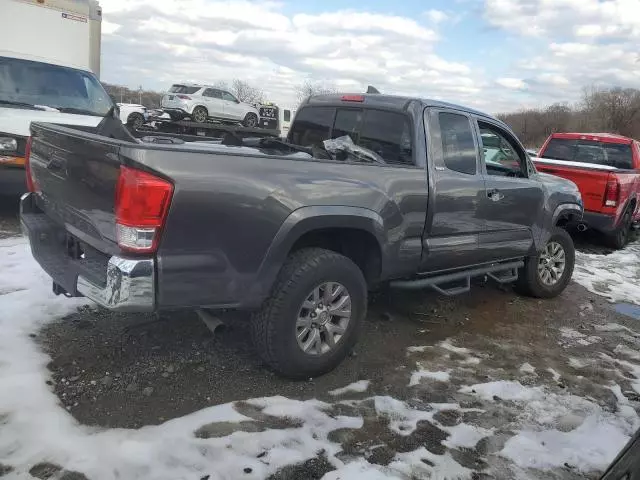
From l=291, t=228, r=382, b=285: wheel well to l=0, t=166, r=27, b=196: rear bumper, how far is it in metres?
4.45

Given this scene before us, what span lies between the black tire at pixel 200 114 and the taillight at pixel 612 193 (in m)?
18.3

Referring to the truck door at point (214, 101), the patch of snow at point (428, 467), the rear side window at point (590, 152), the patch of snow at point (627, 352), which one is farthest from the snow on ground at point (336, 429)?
the truck door at point (214, 101)

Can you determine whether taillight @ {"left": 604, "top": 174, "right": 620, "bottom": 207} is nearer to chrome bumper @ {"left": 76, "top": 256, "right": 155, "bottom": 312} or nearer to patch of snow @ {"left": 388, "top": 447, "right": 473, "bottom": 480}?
patch of snow @ {"left": 388, "top": 447, "right": 473, "bottom": 480}

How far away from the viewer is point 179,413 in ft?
10.3

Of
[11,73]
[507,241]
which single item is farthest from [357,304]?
[11,73]

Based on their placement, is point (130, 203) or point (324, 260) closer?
point (130, 203)

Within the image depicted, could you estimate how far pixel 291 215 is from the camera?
3.24m

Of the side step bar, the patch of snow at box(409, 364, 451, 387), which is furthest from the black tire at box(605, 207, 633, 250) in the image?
the patch of snow at box(409, 364, 451, 387)

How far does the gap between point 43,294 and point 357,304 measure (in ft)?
8.84

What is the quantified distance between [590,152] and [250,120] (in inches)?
742

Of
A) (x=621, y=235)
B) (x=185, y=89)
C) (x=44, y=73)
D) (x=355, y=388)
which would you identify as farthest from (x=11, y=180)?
(x=185, y=89)

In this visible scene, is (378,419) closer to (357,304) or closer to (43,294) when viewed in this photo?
(357,304)

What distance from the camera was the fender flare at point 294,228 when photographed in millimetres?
3197

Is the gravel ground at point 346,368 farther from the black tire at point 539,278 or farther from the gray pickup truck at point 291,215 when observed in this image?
the black tire at point 539,278
